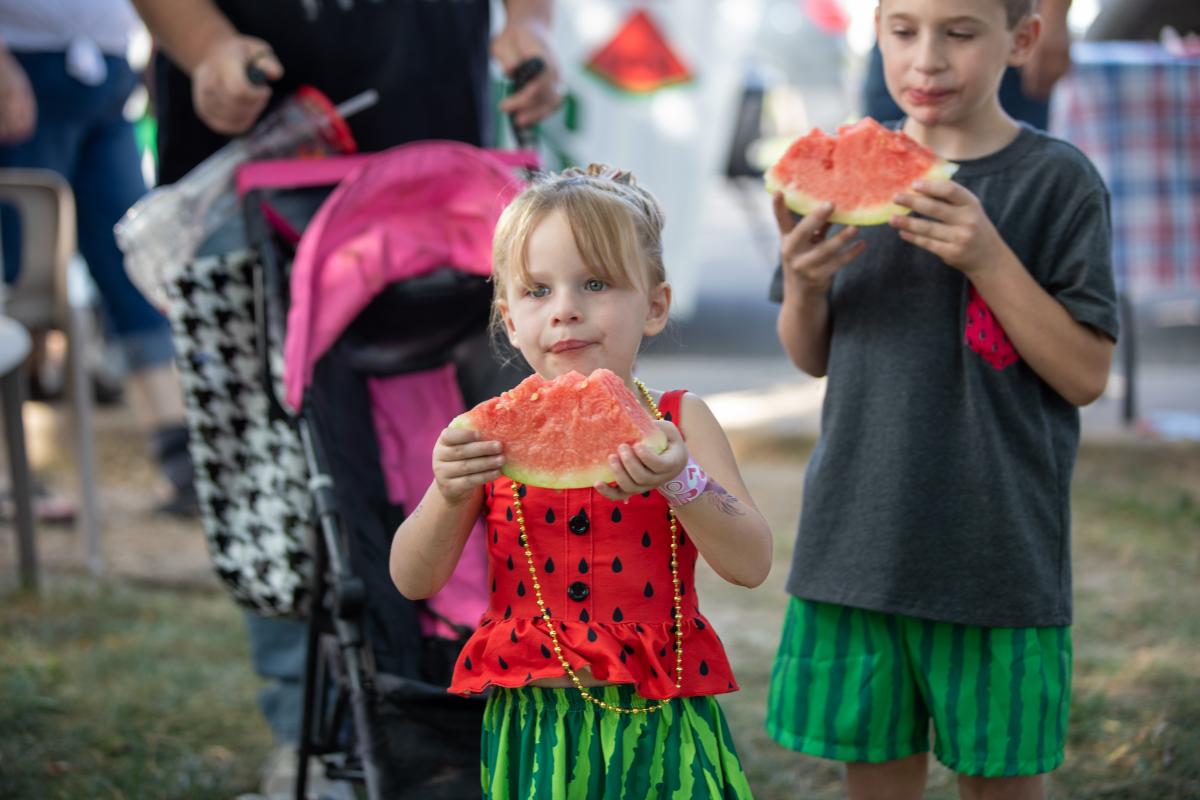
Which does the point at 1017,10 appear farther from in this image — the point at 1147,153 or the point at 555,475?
the point at 1147,153

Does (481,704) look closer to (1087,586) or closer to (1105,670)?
(1105,670)

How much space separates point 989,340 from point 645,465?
87 centimetres

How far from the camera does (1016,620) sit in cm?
237

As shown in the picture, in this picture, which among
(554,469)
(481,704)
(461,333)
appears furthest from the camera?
(461,333)

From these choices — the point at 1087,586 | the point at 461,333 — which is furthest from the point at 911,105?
the point at 1087,586

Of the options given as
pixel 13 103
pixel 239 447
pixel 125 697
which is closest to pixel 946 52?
pixel 239 447

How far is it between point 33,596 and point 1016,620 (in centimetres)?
381

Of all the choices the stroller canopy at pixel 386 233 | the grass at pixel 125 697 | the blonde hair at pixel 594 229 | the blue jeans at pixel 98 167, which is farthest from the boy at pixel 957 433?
the blue jeans at pixel 98 167

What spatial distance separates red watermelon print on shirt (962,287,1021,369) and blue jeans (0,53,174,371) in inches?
162

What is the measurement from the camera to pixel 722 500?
196 centimetres

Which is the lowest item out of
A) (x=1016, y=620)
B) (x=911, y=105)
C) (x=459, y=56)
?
(x=1016, y=620)

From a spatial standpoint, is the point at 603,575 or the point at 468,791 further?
the point at 468,791

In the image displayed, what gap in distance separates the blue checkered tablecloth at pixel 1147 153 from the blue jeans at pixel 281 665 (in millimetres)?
4625

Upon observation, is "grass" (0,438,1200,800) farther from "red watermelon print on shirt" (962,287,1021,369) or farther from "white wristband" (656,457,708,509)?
"white wristband" (656,457,708,509)
